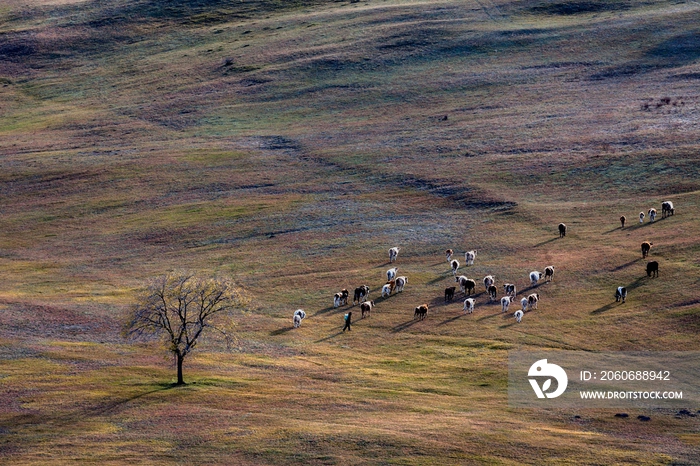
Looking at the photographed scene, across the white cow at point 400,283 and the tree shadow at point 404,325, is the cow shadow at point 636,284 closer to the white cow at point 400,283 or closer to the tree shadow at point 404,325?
the tree shadow at point 404,325

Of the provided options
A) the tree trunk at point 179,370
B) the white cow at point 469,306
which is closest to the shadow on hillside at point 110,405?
the tree trunk at point 179,370

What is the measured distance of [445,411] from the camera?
45.2 metres

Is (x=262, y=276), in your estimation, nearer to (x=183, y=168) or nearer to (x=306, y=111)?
(x=183, y=168)

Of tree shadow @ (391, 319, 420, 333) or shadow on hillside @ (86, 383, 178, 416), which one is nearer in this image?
shadow on hillside @ (86, 383, 178, 416)

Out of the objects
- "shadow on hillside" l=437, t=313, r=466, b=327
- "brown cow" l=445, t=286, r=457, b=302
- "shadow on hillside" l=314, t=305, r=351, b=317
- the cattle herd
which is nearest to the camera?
"shadow on hillside" l=437, t=313, r=466, b=327

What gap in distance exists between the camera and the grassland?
43.9 meters

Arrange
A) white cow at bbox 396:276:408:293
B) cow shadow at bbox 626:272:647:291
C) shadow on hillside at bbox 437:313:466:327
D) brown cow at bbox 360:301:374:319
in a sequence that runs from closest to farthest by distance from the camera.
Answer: shadow on hillside at bbox 437:313:466:327 → brown cow at bbox 360:301:374:319 → cow shadow at bbox 626:272:647:291 → white cow at bbox 396:276:408:293

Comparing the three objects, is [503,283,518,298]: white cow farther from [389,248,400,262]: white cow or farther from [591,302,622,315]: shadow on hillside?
[389,248,400,262]: white cow

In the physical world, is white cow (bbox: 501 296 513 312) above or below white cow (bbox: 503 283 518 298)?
below

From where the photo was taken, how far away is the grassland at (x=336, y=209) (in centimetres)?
4394

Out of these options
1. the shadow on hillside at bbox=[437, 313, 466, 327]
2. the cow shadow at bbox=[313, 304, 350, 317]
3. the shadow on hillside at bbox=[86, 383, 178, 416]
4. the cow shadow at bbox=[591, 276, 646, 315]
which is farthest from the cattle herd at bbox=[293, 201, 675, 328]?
the shadow on hillside at bbox=[86, 383, 178, 416]

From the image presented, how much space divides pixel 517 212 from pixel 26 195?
4946cm

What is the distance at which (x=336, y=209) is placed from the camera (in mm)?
88938

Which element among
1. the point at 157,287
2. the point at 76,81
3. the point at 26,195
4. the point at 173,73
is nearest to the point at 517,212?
the point at 157,287
